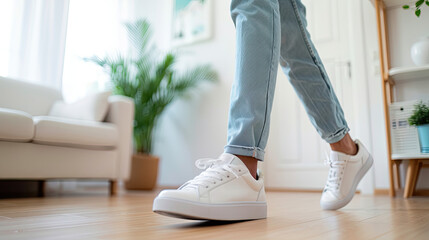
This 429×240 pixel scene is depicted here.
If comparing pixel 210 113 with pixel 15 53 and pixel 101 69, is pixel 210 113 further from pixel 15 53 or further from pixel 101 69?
pixel 15 53

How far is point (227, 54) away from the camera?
3080 mm

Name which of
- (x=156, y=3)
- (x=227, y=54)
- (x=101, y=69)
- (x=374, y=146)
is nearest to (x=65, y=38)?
(x=101, y=69)

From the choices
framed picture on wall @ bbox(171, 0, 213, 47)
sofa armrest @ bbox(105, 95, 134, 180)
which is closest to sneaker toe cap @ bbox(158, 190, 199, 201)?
sofa armrest @ bbox(105, 95, 134, 180)

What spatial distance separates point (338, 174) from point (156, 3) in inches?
127

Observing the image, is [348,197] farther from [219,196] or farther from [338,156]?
[219,196]

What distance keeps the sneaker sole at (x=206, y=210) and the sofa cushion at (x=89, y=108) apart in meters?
1.56

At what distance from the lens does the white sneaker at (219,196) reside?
1.96 ft

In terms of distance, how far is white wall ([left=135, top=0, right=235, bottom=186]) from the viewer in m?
3.05

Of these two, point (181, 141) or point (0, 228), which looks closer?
point (0, 228)

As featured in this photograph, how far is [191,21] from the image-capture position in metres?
3.35

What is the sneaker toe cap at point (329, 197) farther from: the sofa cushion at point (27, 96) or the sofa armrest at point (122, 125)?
the sofa cushion at point (27, 96)

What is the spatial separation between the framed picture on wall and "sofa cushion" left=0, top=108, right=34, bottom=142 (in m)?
1.94

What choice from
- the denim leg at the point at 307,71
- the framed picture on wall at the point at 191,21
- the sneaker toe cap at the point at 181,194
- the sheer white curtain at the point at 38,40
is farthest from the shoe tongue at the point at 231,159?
the framed picture on wall at the point at 191,21

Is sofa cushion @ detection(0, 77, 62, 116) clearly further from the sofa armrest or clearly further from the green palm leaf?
the green palm leaf
